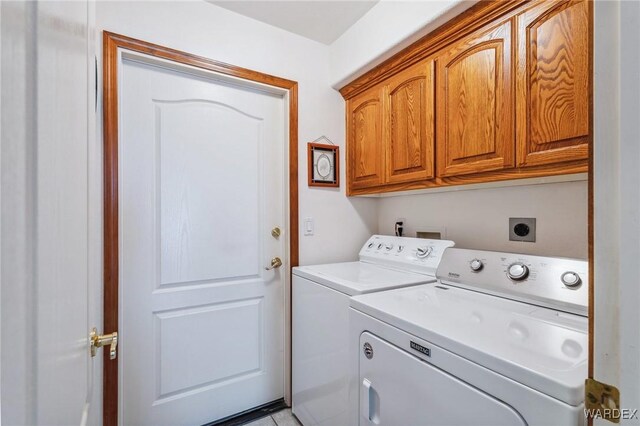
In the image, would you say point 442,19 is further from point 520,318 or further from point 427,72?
point 520,318

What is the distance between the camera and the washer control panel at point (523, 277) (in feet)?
3.30

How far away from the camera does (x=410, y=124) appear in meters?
1.64

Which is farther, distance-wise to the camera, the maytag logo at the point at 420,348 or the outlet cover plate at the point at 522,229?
the outlet cover plate at the point at 522,229

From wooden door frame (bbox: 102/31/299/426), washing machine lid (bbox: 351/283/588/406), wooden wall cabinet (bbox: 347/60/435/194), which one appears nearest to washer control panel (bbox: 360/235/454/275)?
washing machine lid (bbox: 351/283/588/406)

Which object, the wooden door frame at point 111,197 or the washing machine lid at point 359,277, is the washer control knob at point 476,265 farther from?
the wooden door frame at point 111,197

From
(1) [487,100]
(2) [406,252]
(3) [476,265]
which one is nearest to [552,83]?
(1) [487,100]

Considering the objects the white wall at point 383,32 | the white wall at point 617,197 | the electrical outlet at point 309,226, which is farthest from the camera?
the electrical outlet at point 309,226

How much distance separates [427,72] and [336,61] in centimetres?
78

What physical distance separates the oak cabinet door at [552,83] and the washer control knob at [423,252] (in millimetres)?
647

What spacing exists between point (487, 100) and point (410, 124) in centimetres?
43

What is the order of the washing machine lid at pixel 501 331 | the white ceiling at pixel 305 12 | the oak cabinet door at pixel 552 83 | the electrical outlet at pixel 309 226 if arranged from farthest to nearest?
the electrical outlet at pixel 309 226, the white ceiling at pixel 305 12, the oak cabinet door at pixel 552 83, the washing machine lid at pixel 501 331

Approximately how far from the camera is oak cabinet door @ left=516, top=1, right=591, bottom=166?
3.27ft

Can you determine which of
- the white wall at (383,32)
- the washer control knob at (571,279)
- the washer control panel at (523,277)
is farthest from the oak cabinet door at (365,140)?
the washer control knob at (571,279)

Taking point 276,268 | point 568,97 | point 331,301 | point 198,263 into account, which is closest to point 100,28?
point 198,263
